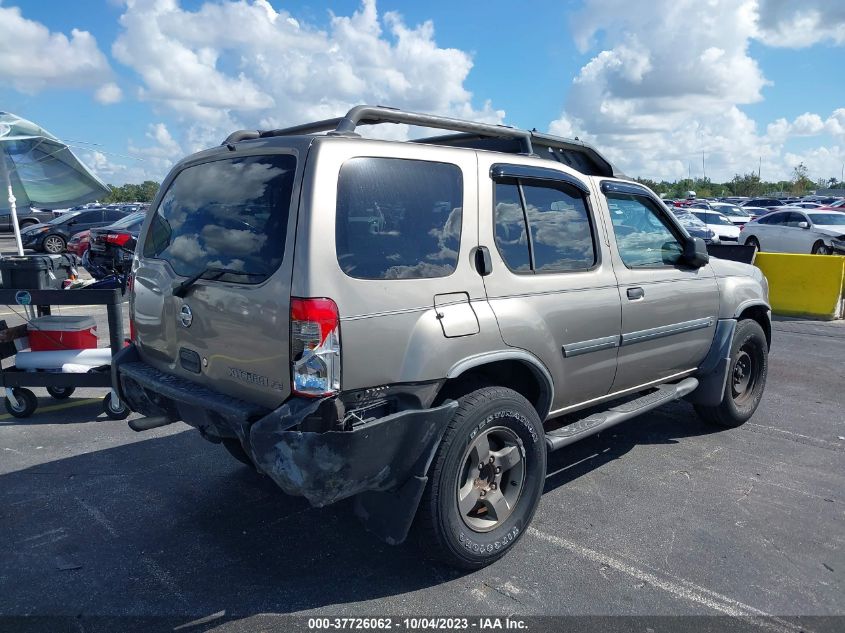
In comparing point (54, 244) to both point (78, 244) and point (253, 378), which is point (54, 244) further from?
point (253, 378)

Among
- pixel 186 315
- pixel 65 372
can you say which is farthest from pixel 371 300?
pixel 65 372

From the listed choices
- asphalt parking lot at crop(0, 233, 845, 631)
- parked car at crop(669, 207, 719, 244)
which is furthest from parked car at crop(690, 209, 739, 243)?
asphalt parking lot at crop(0, 233, 845, 631)

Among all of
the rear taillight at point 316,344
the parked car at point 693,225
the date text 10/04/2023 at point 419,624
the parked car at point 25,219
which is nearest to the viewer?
the rear taillight at point 316,344

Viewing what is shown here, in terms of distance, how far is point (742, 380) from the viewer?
5680 mm

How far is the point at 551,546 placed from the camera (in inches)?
143

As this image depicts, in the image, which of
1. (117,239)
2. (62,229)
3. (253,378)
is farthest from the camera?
(62,229)

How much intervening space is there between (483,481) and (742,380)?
3.28 m

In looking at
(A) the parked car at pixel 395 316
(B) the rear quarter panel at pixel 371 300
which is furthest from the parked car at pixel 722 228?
(B) the rear quarter panel at pixel 371 300

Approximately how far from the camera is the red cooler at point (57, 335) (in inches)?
231

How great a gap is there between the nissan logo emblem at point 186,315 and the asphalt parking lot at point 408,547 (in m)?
1.23

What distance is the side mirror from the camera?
476cm

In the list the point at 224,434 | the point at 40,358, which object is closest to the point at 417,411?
the point at 224,434

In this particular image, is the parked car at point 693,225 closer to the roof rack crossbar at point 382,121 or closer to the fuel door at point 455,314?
the roof rack crossbar at point 382,121

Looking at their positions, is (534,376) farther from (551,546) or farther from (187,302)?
(187,302)
